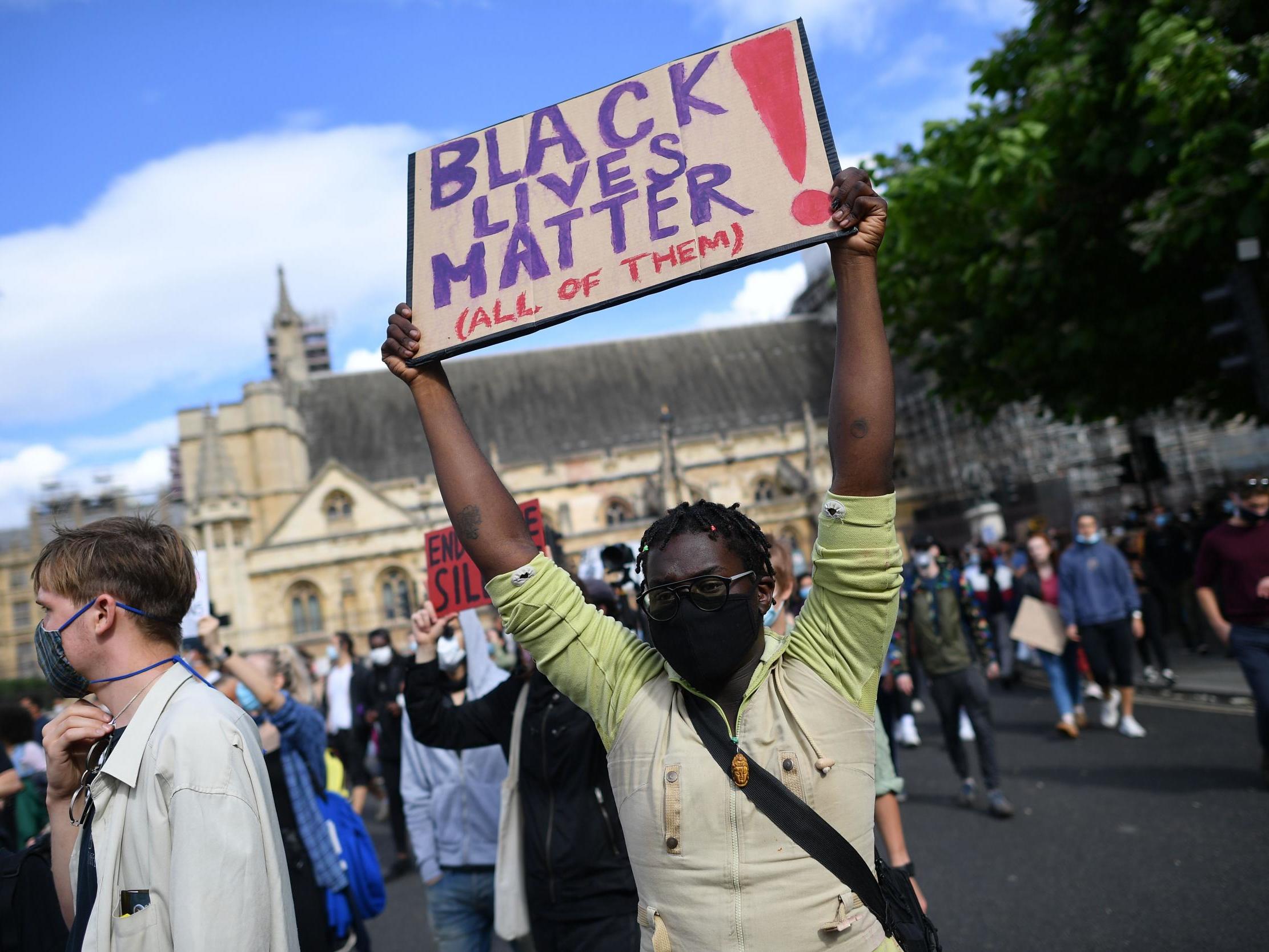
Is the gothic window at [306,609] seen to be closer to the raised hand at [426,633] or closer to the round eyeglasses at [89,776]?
the raised hand at [426,633]

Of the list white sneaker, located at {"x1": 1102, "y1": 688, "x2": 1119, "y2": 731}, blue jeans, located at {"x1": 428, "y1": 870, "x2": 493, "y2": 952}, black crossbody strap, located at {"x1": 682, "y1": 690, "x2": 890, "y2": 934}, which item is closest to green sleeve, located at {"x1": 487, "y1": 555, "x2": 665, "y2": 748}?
black crossbody strap, located at {"x1": 682, "y1": 690, "x2": 890, "y2": 934}

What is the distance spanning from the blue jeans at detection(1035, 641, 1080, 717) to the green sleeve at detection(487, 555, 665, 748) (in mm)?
7808

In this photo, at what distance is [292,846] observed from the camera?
3.76 meters

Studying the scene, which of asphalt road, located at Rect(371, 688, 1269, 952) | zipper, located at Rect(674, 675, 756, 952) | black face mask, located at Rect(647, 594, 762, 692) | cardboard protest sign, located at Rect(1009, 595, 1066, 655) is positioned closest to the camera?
zipper, located at Rect(674, 675, 756, 952)

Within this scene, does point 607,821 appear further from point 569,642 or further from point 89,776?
point 89,776

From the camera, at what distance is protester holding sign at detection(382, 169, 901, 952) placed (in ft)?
5.90

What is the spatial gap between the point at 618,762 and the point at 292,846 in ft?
7.63

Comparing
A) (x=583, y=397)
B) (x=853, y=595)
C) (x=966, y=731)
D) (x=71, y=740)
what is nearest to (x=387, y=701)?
(x=966, y=731)

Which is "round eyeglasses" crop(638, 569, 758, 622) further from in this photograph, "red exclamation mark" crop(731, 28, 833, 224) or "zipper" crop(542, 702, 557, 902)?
"zipper" crop(542, 702, 557, 902)

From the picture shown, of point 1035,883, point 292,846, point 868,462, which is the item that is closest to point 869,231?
point 868,462

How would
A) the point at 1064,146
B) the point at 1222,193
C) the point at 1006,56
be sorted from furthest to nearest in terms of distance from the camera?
the point at 1006,56 < the point at 1064,146 < the point at 1222,193

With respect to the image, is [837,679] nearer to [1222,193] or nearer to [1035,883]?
[1035,883]

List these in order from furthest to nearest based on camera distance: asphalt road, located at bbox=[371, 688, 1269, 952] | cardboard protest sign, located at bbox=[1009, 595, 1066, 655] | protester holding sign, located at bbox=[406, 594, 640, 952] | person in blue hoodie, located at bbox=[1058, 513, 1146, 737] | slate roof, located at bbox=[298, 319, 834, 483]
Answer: slate roof, located at bbox=[298, 319, 834, 483]
cardboard protest sign, located at bbox=[1009, 595, 1066, 655]
person in blue hoodie, located at bbox=[1058, 513, 1146, 737]
asphalt road, located at bbox=[371, 688, 1269, 952]
protester holding sign, located at bbox=[406, 594, 640, 952]

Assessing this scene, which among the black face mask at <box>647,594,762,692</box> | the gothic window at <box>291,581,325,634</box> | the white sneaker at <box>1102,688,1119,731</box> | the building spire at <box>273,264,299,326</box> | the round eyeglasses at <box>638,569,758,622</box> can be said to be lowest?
the white sneaker at <box>1102,688,1119,731</box>
